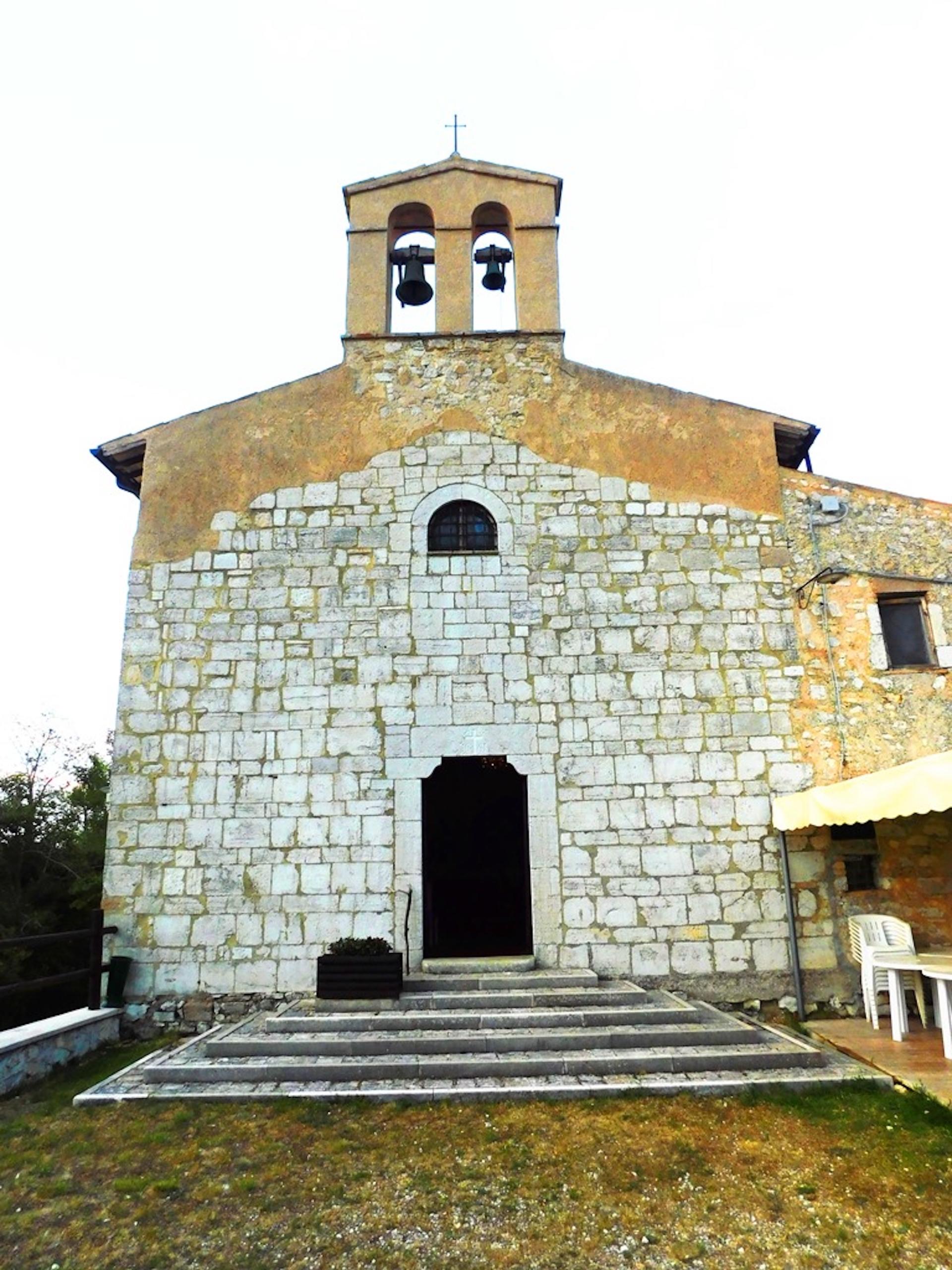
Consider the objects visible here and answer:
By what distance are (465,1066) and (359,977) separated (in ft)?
5.12

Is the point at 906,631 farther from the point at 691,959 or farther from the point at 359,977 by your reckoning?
the point at 359,977

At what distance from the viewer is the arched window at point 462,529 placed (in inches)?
360

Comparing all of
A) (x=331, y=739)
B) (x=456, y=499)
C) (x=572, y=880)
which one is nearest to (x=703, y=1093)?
(x=572, y=880)

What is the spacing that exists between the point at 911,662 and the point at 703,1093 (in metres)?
5.38

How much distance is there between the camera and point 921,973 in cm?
732

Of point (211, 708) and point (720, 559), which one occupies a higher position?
point (720, 559)

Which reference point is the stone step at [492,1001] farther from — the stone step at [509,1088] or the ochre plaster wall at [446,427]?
the ochre plaster wall at [446,427]

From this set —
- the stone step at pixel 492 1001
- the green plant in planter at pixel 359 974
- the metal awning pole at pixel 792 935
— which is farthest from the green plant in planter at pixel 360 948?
the metal awning pole at pixel 792 935

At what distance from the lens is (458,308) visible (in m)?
9.87

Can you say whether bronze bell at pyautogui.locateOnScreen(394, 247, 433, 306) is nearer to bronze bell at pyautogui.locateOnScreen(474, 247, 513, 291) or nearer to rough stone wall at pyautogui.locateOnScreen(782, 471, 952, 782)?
bronze bell at pyautogui.locateOnScreen(474, 247, 513, 291)

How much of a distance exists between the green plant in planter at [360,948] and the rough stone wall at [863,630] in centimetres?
470

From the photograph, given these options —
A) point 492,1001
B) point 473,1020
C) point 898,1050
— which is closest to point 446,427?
point 492,1001

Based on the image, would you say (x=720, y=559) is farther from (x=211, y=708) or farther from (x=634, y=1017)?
(x=211, y=708)

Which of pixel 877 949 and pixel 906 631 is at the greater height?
pixel 906 631
